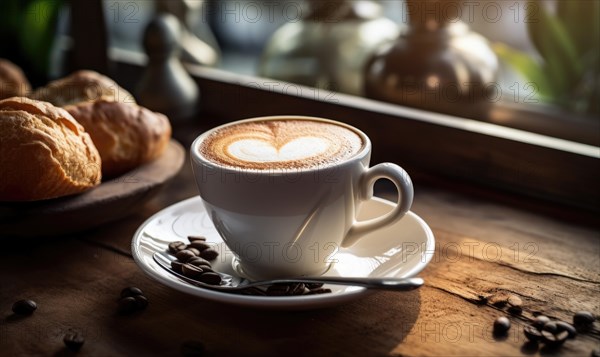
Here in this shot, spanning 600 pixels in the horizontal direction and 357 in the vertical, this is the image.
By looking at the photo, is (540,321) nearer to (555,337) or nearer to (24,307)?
(555,337)

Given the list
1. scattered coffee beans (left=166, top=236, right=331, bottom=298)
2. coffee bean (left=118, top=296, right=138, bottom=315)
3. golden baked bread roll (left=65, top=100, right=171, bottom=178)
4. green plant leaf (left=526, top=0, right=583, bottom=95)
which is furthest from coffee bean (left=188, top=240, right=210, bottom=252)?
green plant leaf (left=526, top=0, right=583, bottom=95)

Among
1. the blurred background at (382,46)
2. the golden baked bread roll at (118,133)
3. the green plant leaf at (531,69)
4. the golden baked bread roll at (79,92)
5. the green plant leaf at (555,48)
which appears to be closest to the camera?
the golden baked bread roll at (118,133)

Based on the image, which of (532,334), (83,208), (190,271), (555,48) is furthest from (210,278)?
(555,48)

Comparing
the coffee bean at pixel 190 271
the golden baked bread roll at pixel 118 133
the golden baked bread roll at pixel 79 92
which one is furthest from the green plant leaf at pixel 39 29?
the coffee bean at pixel 190 271

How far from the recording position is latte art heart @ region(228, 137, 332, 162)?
2.51 feet

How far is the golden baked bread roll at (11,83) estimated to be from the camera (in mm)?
1308

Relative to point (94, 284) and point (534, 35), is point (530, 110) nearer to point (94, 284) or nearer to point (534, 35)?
point (534, 35)

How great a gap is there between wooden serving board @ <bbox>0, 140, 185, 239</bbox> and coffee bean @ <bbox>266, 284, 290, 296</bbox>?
11.4 inches

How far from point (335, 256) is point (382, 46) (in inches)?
24.1

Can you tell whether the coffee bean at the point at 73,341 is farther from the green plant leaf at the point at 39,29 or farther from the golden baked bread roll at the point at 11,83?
the green plant leaf at the point at 39,29

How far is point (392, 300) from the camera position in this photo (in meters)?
0.77

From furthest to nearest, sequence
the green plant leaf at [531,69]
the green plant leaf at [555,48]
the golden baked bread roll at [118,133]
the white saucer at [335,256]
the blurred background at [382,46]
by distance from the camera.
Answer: the green plant leaf at [531,69] → the green plant leaf at [555,48] → the blurred background at [382,46] → the golden baked bread roll at [118,133] → the white saucer at [335,256]

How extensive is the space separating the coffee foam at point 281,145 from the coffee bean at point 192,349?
18cm

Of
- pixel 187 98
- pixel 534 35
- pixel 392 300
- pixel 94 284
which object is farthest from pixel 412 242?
pixel 534 35
